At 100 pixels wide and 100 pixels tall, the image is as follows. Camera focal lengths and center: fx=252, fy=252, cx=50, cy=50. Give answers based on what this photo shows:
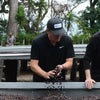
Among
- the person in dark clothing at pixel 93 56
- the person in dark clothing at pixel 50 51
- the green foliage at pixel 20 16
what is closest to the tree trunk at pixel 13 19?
the green foliage at pixel 20 16

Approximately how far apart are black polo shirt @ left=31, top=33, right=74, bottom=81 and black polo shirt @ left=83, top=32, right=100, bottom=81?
0.19 m

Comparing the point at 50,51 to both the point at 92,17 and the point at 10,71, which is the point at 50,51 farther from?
the point at 92,17

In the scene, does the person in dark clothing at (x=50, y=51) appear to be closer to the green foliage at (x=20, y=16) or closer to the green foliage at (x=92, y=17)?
the green foliage at (x=20, y=16)

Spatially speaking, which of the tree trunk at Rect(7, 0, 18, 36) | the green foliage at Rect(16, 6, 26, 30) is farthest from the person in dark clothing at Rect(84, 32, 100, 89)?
the tree trunk at Rect(7, 0, 18, 36)

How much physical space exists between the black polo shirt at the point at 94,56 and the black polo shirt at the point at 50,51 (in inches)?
7.6

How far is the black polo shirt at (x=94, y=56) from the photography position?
9.61ft

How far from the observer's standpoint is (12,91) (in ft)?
8.25

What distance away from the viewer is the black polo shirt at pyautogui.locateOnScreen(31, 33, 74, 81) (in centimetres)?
296

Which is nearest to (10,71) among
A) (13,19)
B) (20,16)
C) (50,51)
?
(50,51)

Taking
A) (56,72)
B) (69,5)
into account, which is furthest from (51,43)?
(69,5)

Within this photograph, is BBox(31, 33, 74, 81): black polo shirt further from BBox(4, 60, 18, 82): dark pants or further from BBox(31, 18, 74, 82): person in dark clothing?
BBox(4, 60, 18, 82): dark pants

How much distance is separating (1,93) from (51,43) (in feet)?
2.79

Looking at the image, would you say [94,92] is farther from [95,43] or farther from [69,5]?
[69,5]

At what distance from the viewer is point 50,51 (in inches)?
119
